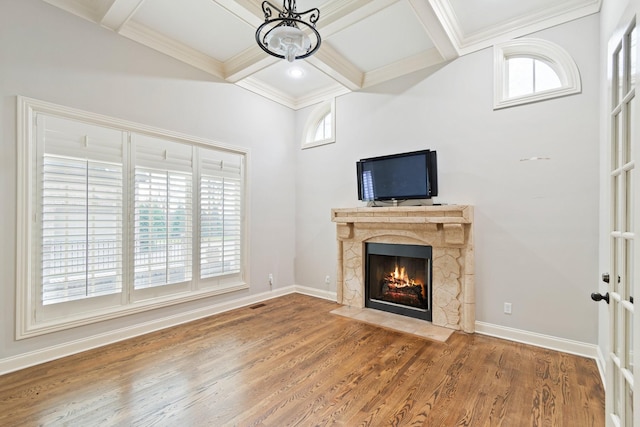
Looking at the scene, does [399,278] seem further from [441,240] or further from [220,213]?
[220,213]

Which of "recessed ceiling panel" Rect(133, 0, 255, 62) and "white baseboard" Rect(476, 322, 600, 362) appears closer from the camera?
"white baseboard" Rect(476, 322, 600, 362)

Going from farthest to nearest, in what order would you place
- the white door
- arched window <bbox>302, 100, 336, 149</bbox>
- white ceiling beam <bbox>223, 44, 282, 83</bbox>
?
arched window <bbox>302, 100, 336, 149</bbox> → white ceiling beam <bbox>223, 44, 282, 83</bbox> → the white door

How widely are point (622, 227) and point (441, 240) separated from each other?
2.03 metres

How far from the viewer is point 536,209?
2.93 meters

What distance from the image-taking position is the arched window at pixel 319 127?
476 cm

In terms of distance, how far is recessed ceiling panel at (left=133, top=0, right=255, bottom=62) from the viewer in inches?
113

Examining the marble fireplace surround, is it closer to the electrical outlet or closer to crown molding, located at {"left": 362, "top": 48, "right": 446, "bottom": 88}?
the electrical outlet

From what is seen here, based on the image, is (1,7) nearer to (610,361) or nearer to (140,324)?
(140,324)

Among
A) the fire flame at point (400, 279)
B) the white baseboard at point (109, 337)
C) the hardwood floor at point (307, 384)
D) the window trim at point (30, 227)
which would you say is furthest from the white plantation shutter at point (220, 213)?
the fire flame at point (400, 279)

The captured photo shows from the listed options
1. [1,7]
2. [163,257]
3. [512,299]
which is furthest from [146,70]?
[512,299]

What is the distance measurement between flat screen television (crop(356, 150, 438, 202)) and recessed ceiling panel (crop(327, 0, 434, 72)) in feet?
4.25

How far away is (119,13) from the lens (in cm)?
276

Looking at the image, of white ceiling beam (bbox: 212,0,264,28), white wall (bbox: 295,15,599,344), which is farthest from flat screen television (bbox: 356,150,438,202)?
white ceiling beam (bbox: 212,0,264,28)

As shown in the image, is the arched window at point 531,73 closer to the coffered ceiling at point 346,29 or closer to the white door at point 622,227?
the coffered ceiling at point 346,29
